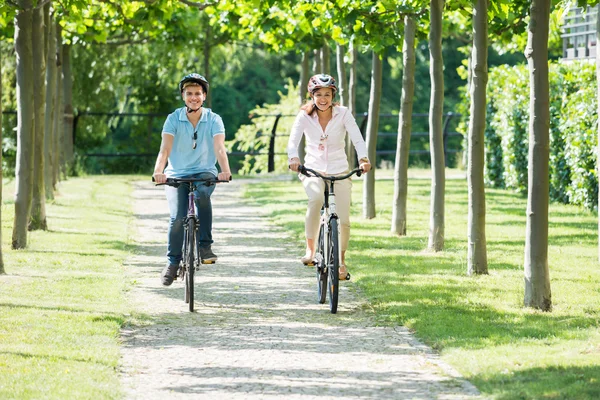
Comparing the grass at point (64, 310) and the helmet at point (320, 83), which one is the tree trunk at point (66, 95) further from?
the helmet at point (320, 83)

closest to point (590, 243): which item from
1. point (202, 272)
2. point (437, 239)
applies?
point (437, 239)

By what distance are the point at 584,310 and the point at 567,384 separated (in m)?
2.74

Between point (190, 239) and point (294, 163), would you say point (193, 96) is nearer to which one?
point (294, 163)

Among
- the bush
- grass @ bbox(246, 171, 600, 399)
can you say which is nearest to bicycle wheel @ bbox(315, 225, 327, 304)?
grass @ bbox(246, 171, 600, 399)

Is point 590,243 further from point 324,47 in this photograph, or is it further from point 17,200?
point 324,47

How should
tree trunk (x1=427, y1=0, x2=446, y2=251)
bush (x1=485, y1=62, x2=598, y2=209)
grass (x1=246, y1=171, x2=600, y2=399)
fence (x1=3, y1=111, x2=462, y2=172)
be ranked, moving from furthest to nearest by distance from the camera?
1. fence (x1=3, y1=111, x2=462, y2=172)
2. bush (x1=485, y1=62, x2=598, y2=209)
3. tree trunk (x1=427, y1=0, x2=446, y2=251)
4. grass (x1=246, y1=171, x2=600, y2=399)

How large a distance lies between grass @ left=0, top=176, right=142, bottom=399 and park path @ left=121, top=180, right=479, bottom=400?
0.18 metres

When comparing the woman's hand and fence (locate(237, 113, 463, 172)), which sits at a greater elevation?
fence (locate(237, 113, 463, 172))

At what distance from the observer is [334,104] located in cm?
967

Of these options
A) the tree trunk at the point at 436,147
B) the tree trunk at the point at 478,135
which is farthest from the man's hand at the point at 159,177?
the tree trunk at the point at 436,147

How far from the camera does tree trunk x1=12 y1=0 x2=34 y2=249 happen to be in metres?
13.4

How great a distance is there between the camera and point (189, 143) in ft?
31.5

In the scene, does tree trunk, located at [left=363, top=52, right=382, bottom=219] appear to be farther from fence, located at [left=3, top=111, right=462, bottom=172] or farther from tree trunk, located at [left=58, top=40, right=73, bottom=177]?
fence, located at [left=3, top=111, right=462, bottom=172]

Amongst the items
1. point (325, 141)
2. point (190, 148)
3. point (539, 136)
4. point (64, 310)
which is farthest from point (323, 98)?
point (64, 310)
